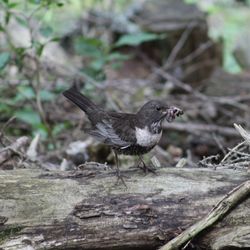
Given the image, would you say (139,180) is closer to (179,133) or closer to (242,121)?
(179,133)

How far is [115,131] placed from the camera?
13.8ft

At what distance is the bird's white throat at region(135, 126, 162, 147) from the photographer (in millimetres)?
4102

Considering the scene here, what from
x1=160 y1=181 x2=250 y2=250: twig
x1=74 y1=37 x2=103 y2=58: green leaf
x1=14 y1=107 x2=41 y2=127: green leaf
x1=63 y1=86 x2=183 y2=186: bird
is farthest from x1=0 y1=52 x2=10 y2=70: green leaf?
x1=160 y1=181 x2=250 y2=250: twig

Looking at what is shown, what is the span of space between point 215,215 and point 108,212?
27.4 inches

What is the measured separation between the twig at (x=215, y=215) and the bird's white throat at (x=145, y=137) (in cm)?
85

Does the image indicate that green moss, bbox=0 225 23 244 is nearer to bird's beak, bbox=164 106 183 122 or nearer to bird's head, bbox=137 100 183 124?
bird's head, bbox=137 100 183 124

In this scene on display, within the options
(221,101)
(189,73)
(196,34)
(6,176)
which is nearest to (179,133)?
(221,101)

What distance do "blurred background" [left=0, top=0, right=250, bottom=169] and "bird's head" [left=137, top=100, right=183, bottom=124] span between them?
1.46 ft

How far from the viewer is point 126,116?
4355 millimetres

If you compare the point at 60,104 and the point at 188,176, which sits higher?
the point at 188,176

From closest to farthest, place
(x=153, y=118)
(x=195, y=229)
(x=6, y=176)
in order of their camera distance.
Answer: (x=195, y=229) → (x=6, y=176) → (x=153, y=118)

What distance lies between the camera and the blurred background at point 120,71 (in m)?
6.06

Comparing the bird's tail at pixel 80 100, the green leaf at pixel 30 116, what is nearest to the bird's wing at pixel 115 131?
the bird's tail at pixel 80 100

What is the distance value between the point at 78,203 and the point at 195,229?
31.0 inches
